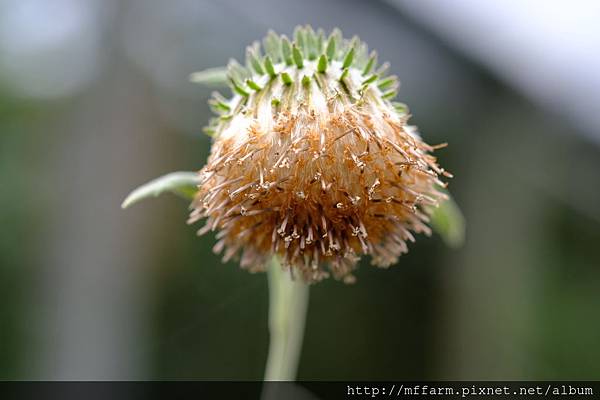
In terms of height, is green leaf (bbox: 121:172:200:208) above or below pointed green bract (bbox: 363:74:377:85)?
below

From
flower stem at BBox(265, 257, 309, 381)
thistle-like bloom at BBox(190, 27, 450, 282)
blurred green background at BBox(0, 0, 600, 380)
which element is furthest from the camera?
blurred green background at BBox(0, 0, 600, 380)

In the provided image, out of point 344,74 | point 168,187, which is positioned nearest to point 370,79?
point 344,74

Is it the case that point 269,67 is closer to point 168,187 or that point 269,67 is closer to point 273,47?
point 273,47

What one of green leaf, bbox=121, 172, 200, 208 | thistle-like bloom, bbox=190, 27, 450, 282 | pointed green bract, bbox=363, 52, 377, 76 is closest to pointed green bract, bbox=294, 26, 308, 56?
thistle-like bloom, bbox=190, 27, 450, 282

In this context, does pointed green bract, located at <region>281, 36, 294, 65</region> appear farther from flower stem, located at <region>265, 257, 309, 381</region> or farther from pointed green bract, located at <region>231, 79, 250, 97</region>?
flower stem, located at <region>265, 257, 309, 381</region>

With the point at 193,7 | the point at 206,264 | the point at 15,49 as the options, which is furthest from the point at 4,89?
the point at 206,264

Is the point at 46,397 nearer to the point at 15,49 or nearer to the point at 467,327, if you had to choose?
the point at 15,49
